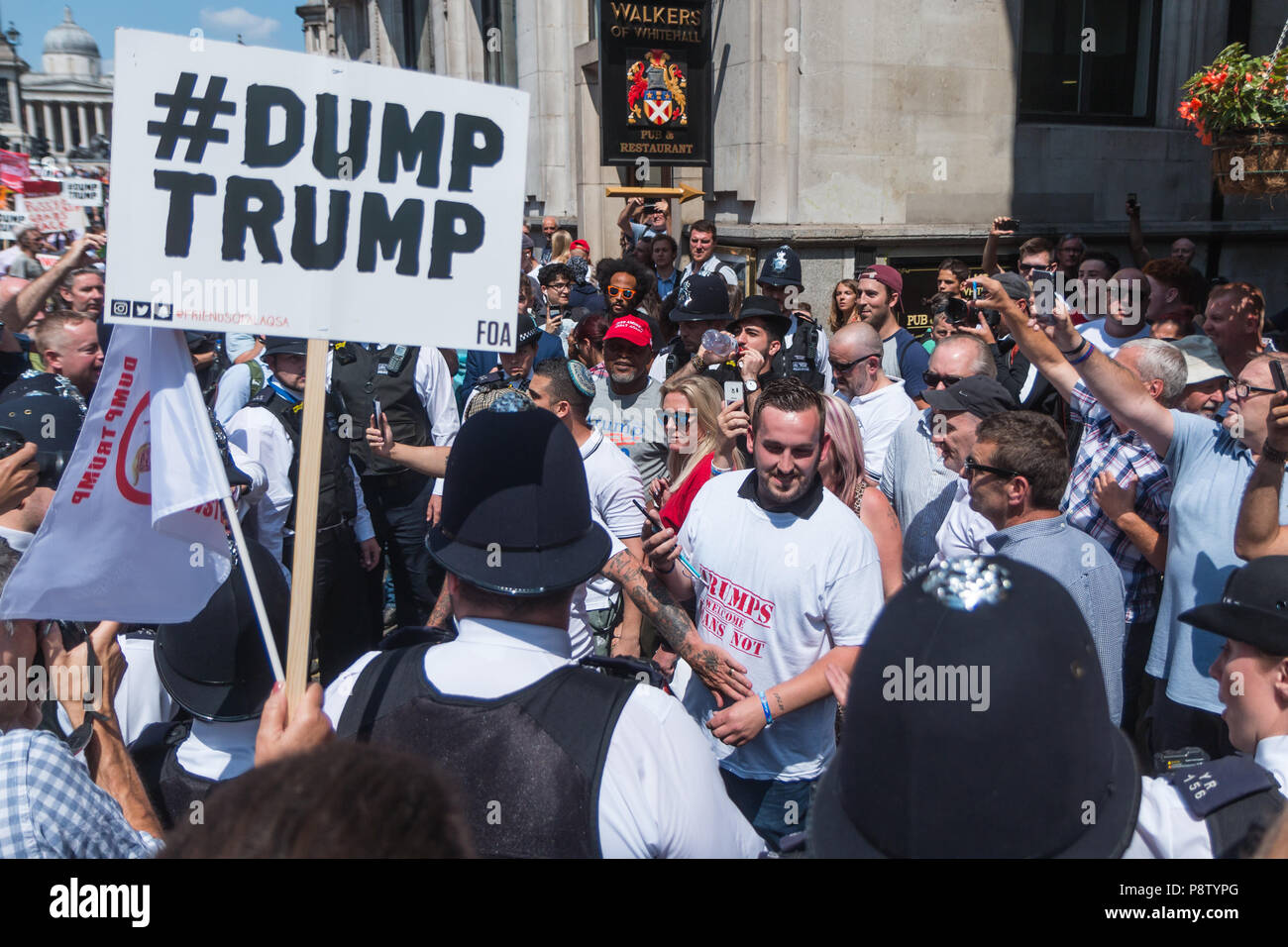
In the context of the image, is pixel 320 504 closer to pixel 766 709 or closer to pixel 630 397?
pixel 630 397

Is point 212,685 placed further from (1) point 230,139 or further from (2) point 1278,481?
(2) point 1278,481

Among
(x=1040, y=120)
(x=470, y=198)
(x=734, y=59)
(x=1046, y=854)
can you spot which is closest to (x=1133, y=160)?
(x=1040, y=120)

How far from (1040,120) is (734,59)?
3.43 meters

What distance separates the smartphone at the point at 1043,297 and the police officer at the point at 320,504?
3087 mm

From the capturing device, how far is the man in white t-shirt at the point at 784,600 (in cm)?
317

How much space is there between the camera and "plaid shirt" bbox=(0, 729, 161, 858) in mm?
1920

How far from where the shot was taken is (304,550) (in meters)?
2.08

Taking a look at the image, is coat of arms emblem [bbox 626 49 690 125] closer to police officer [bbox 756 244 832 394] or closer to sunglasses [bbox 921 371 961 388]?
police officer [bbox 756 244 832 394]

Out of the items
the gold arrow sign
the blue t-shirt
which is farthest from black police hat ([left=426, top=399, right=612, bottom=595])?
the gold arrow sign

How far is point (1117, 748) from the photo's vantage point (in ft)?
4.91

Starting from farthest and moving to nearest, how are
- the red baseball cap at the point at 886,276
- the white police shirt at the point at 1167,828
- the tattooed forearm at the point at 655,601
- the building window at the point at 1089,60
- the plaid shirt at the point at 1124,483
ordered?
the building window at the point at 1089,60
the red baseball cap at the point at 886,276
the plaid shirt at the point at 1124,483
the tattooed forearm at the point at 655,601
the white police shirt at the point at 1167,828

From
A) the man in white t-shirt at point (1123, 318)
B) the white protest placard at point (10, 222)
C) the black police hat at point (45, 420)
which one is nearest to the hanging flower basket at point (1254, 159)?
the man in white t-shirt at point (1123, 318)

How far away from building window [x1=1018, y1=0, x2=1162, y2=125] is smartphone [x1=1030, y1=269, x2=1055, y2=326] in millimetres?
8398

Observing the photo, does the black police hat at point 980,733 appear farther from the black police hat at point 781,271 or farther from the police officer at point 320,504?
the black police hat at point 781,271
